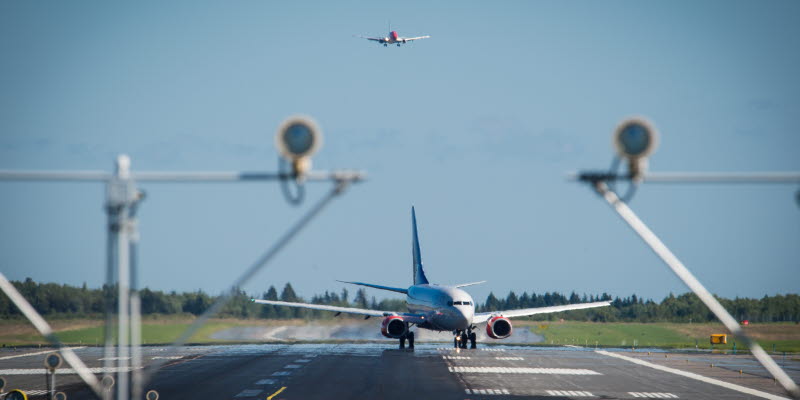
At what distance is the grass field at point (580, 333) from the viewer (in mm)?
69106

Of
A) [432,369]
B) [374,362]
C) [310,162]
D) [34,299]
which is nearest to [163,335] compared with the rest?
[34,299]

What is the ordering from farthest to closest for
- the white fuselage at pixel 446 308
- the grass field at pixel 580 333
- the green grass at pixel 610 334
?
the green grass at pixel 610 334, the grass field at pixel 580 333, the white fuselage at pixel 446 308

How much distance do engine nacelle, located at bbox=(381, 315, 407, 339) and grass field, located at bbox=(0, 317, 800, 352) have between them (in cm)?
1464

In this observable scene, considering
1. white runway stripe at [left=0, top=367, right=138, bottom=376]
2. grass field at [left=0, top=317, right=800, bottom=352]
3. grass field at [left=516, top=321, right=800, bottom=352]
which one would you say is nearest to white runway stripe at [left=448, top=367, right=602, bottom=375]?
white runway stripe at [left=0, top=367, right=138, bottom=376]

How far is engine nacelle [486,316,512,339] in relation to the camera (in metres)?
63.8

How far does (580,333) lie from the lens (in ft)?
302

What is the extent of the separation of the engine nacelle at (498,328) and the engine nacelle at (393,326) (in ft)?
21.1

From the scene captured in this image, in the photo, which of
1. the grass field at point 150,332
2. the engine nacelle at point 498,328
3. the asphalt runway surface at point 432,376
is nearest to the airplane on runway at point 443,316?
the engine nacelle at point 498,328

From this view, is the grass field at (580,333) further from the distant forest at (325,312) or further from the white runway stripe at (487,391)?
the white runway stripe at (487,391)

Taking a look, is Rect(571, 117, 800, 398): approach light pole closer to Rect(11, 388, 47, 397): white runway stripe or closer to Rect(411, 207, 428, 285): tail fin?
Rect(11, 388, 47, 397): white runway stripe

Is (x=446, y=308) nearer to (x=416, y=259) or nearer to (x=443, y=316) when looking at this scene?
(x=443, y=316)

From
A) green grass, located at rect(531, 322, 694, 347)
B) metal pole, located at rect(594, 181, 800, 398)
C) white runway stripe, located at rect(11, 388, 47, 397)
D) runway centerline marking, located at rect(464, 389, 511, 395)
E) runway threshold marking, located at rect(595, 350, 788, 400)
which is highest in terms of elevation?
metal pole, located at rect(594, 181, 800, 398)

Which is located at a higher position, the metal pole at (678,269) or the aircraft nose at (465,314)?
the metal pole at (678,269)

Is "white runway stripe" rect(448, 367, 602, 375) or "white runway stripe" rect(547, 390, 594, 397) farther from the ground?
"white runway stripe" rect(547, 390, 594, 397)
